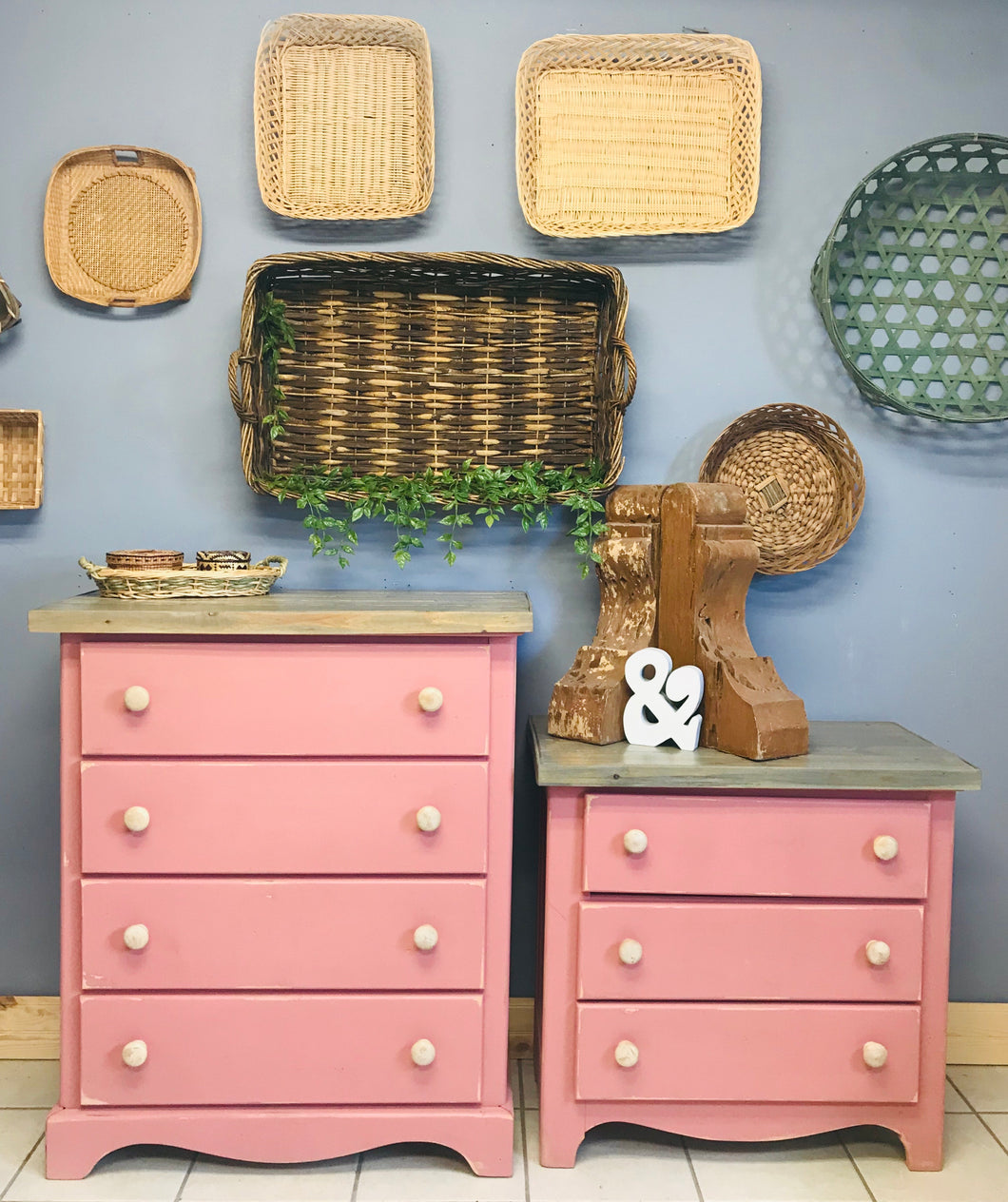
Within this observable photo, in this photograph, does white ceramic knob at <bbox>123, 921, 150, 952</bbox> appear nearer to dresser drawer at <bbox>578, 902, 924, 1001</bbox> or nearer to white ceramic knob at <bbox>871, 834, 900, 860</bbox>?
dresser drawer at <bbox>578, 902, 924, 1001</bbox>

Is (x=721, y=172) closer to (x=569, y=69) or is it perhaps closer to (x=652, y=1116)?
(x=569, y=69)

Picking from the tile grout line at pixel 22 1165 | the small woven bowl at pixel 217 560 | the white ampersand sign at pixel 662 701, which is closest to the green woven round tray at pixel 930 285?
the white ampersand sign at pixel 662 701

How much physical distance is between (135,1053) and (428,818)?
659 millimetres

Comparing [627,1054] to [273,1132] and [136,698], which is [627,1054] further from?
[136,698]

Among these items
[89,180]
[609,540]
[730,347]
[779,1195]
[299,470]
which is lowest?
[779,1195]

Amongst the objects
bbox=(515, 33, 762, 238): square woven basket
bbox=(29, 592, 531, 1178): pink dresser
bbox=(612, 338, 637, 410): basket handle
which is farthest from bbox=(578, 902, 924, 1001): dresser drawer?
bbox=(515, 33, 762, 238): square woven basket

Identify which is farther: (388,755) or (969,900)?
(969,900)

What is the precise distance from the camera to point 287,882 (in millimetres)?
1822

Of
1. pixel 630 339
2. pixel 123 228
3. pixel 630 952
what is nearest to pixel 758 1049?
pixel 630 952

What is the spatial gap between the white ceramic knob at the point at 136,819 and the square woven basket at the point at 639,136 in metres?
1.41

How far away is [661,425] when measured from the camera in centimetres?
226

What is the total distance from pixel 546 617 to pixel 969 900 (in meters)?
1.16

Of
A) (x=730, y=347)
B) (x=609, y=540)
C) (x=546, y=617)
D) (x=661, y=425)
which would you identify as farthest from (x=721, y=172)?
(x=546, y=617)

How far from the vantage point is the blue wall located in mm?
2180
